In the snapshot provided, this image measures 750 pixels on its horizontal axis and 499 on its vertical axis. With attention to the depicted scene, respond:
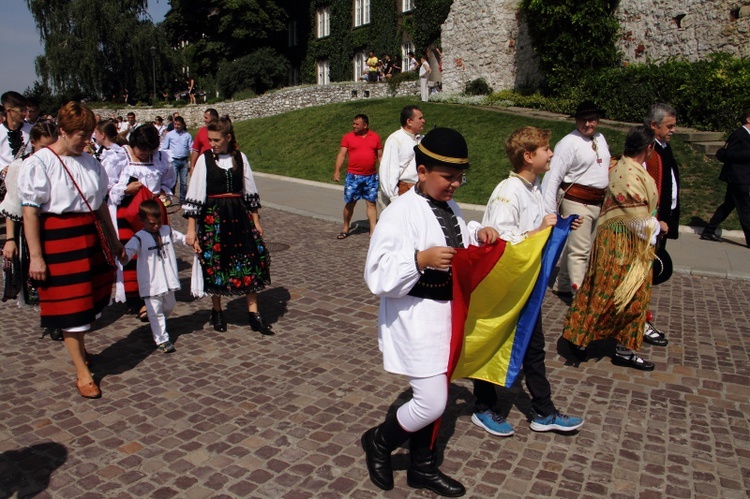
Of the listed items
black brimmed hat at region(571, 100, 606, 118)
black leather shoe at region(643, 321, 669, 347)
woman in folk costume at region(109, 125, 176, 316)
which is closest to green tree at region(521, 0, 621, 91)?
black brimmed hat at region(571, 100, 606, 118)

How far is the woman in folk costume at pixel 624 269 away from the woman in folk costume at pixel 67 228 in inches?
154

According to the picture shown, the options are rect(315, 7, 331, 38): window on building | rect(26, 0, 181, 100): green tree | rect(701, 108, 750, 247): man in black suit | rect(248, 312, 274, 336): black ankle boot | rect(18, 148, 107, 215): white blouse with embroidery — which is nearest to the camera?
rect(18, 148, 107, 215): white blouse with embroidery

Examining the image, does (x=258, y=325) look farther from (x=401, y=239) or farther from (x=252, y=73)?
(x=252, y=73)

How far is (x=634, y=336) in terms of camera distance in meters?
5.09

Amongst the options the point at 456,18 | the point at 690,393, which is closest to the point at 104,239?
the point at 690,393

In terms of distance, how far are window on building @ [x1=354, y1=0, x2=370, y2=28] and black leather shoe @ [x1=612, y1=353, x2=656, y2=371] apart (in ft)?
122

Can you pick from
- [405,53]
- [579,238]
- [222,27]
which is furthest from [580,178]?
[222,27]

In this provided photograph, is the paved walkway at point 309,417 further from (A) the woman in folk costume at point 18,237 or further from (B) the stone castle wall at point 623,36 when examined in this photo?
(B) the stone castle wall at point 623,36

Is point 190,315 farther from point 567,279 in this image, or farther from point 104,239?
point 567,279

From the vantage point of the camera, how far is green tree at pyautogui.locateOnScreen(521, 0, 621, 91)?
20.0 meters

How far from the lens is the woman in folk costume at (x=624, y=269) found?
506cm

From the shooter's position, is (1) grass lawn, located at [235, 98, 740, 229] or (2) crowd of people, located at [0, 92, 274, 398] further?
(1) grass lawn, located at [235, 98, 740, 229]

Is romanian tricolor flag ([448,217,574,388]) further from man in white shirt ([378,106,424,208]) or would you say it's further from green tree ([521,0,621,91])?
green tree ([521,0,621,91])

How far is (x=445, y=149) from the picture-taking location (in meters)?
3.03
